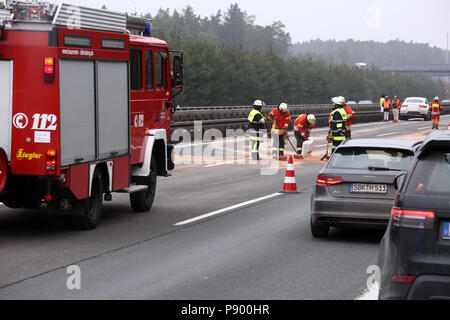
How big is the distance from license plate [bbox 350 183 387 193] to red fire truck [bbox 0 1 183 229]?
3.48 meters

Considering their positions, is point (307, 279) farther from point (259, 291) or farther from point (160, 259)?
point (160, 259)

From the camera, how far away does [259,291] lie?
26.4 ft

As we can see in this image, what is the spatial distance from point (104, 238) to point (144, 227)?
1136 millimetres

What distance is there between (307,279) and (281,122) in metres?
16.8

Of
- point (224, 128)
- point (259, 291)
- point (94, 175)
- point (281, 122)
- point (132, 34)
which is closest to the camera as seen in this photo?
point (259, 291)

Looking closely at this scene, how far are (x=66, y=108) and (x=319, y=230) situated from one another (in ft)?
11.7

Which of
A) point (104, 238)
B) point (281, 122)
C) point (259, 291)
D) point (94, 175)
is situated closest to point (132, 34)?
point (94, 175)

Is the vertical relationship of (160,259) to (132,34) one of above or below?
below

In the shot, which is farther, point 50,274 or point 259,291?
point 50,274

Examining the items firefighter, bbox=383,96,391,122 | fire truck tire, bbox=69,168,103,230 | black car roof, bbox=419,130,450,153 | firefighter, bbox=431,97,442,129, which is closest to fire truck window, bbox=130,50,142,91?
fire truck tire, bbox=69,168,103,230

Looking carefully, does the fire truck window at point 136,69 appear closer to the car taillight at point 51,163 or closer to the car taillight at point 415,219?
the car taillight at point 51,163

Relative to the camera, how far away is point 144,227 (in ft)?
40.5
